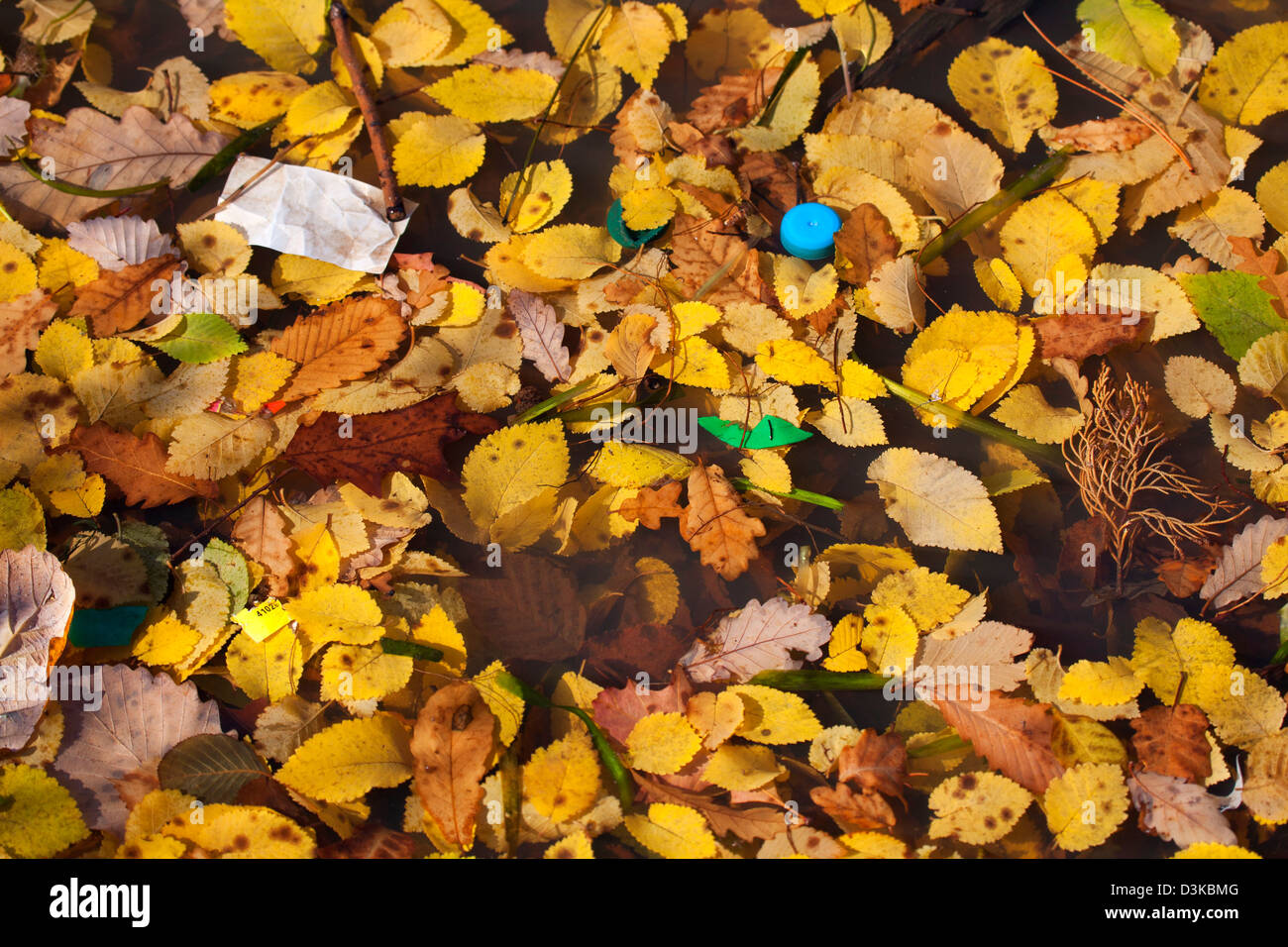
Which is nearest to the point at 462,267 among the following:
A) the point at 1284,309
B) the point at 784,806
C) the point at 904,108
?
the point at 904,108

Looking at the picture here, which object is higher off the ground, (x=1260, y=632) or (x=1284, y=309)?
→ (x=1284, y=309)

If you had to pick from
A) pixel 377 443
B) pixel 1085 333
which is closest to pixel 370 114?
pixel 377 443

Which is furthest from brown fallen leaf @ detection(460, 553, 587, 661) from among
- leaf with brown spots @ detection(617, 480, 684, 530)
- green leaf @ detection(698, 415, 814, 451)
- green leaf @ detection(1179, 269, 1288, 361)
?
green leaf @ detection(1179, 269, 1288, 361)

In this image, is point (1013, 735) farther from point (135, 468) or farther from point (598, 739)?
point (135, 468)

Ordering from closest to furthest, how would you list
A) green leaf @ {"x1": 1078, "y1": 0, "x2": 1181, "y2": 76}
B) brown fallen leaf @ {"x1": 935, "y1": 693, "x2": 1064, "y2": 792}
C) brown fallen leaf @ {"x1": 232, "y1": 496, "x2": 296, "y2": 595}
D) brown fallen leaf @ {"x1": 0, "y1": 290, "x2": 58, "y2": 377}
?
brown fallen leaf @ {"x1": 935, "y1": 693, "x2": 1064, "y2": 792}
brown fallen leaf @ {"x1": 232, "y1": 496, "x2": 296, "y2": 595}
brown fallen leaf @ {"x1": 0, "y1": 290, "x2": 58, "y2": 377}
green leaf @ {"x1": 1078, "y1": 0, "x2": 1181, "y2": 76}

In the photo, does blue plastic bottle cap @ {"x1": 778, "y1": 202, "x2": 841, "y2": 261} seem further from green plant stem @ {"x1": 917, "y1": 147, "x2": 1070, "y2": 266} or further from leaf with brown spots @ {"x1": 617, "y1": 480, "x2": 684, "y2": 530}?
leaf with brown spots @ {"x1": 617, "y1": 480, "x2": 684, "y2": 530}

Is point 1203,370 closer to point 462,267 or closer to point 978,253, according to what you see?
point 978,253
